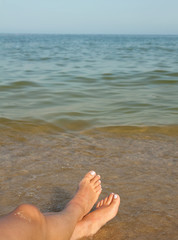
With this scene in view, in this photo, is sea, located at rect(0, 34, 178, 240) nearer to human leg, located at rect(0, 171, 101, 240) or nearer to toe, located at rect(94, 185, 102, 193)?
toe, located at rect(94, 185, 102, 193)

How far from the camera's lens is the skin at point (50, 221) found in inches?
54.7

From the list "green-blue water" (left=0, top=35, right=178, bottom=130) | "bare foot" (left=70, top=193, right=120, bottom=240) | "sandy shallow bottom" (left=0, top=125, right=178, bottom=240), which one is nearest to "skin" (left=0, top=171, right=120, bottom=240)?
"bare foot" (left=70, top=193, right=120, bottom=240)

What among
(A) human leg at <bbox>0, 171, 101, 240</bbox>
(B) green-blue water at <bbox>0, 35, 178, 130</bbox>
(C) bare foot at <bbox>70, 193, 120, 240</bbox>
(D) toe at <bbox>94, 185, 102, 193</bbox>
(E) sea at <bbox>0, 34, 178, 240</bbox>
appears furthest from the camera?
(B) green-blue water at <bbox>0, 35, 178, 130</bbox>

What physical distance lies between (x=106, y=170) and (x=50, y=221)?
4.32ft

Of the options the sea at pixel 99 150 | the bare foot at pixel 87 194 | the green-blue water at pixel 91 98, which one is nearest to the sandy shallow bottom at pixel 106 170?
→ the sea at pixel 99 150

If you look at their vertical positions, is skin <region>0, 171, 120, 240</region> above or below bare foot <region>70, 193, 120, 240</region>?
above

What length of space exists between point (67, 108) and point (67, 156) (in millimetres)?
2156

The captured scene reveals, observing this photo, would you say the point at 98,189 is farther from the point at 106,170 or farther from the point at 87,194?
the point at 106,170

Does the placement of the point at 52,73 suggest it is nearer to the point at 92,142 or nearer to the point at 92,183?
the point at 92,142

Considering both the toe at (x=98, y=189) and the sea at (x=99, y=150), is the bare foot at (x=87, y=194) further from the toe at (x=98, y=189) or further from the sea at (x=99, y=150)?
the sea at (x=99, y=150)

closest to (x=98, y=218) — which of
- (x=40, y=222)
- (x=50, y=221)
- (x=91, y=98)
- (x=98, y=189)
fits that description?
(x=98, y=189)

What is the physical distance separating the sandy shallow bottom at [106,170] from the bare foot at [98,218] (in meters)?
0.05

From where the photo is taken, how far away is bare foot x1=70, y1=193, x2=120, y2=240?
1.99m

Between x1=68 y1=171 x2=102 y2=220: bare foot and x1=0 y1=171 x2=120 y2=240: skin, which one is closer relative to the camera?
x1=0 y1=171 x2=120 y2=240: skin
